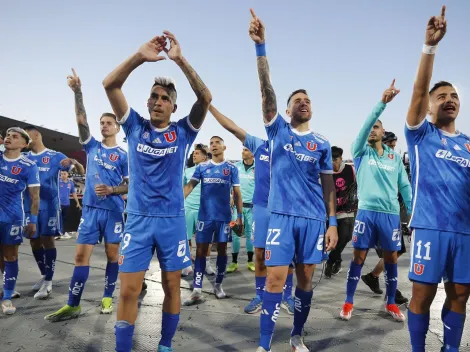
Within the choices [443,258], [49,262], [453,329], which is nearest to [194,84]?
[443,258]

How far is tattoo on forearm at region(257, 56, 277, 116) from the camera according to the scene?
329 cm

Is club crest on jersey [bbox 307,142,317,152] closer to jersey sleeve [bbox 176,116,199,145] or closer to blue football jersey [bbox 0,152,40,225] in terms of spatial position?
jersey sleeve [bbox 176,116,199,145]

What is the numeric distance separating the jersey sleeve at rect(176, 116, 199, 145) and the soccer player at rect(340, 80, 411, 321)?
226 cm

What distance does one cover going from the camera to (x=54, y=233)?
17.7 ft

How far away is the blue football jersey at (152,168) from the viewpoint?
2893 mm

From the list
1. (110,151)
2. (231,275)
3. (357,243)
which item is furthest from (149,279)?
(357,243)

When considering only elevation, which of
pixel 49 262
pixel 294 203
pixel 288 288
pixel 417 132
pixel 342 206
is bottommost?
pixel 49 262

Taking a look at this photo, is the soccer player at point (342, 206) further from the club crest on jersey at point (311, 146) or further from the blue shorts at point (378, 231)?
the club crest on jersey at point (311, 146)

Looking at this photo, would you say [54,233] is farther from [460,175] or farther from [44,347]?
[460,175]

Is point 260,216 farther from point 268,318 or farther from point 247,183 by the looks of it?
point 247,183

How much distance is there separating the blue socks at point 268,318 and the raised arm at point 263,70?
5.35 feet

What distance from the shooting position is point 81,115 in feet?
13.8

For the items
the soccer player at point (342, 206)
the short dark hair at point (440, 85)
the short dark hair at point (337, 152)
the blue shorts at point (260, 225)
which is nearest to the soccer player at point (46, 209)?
the blue shorts at point (260, 225)

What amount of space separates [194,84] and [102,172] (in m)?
2.19
